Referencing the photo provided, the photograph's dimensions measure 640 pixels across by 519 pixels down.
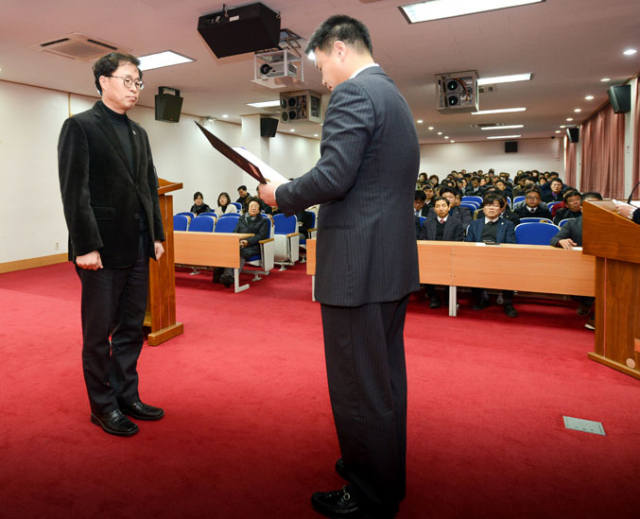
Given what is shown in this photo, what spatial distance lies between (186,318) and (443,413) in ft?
→ 8.66

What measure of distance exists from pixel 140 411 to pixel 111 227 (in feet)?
3.03

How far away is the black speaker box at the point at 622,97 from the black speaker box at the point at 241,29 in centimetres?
615

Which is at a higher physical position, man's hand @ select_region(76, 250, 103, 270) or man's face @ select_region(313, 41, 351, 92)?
man's face @ select_region(313, 41, 351, 92)

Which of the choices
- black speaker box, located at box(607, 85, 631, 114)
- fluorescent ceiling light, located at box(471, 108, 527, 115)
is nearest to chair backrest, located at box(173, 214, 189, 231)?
black speaker box, located at box(607, 85, 631, 114)

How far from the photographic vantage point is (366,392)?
1431mm

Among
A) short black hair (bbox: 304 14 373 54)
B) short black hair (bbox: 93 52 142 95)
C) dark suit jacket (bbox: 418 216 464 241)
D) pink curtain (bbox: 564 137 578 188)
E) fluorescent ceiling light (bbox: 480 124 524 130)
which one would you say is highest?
fluorescent ceiling light (bbox: 480 124 524 130)

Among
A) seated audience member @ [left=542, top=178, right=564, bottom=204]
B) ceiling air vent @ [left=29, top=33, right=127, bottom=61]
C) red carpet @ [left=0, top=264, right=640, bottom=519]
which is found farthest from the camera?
seated audience member @ [left=542, top=178, right=564, bottom=204]

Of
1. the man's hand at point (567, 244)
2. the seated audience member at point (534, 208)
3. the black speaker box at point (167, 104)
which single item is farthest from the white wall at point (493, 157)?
the man's hand at point (567, 244)

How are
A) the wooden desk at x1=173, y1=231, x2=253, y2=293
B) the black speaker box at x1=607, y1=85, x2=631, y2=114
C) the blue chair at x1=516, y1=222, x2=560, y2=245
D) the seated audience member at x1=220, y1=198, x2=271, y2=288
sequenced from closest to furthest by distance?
the blue chair at x1=516, y1=222, x2=560, y2=245
the wooden desk at x1=173, y1=231, x2=253, y2=293
the seated audience member at x1=220, y1=198, x2=271, y2=288
the black speaker box at x1=607, y1=85, x2=631, y2=114

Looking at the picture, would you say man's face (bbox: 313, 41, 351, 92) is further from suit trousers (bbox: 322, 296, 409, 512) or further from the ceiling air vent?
the ceiling air vent

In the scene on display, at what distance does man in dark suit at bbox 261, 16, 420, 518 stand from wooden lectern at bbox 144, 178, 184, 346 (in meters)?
2.28

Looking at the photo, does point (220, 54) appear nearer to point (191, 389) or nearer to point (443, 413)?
point (191, 389)

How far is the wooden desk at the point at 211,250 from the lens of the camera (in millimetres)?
5316

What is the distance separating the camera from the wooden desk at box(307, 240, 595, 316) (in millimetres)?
3816
